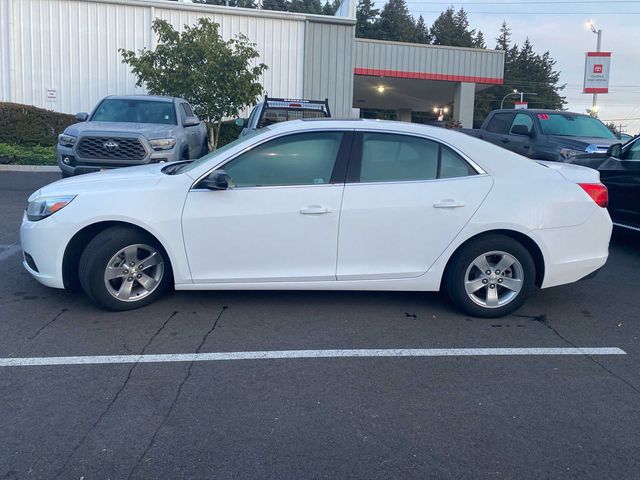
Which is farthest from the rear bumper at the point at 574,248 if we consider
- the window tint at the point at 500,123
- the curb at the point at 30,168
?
the curb at the point at 30,168

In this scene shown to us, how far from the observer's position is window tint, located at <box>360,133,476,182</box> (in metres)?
5.85

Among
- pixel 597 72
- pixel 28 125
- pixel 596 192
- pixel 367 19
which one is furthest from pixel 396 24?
pixel 596 192

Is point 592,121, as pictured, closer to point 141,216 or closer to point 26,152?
point 141,216

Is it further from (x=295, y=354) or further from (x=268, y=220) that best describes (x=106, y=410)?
(x=268, y=220)

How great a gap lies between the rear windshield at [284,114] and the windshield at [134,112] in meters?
1.70

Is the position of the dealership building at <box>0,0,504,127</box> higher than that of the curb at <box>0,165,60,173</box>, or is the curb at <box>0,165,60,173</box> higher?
the dealership building at <box>0,0,504,127</box>

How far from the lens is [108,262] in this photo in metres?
5.66

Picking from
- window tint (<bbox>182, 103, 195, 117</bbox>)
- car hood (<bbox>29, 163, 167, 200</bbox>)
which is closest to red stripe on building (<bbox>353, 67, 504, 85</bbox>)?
window tint (<bbox>182, 103, 195, 117</bbox>)

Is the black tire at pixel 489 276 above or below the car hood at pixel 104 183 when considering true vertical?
below

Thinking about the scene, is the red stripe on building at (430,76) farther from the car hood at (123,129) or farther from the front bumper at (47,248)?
the front bumper at (47,248)

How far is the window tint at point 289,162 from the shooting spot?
578 cm

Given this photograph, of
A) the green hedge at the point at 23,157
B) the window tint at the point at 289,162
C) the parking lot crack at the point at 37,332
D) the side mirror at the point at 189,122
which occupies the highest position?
the side mirror at the point at 189,122

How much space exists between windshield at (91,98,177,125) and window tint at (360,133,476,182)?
762 centimetres

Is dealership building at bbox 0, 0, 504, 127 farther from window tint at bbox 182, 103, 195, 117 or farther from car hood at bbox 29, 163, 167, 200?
car hood at bbox 29, 163, 167, 200
